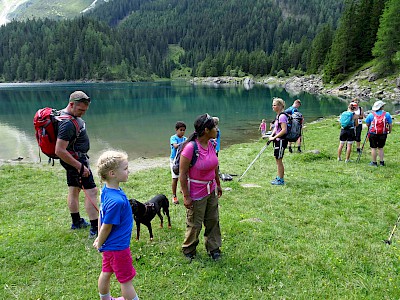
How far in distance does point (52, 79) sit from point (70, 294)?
193487mm

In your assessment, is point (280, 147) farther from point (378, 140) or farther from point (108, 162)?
point (108, 162)

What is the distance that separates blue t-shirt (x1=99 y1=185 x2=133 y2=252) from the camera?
12.1ft

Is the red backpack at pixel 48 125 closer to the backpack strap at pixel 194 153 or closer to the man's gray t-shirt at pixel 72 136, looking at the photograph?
the man's gray t-shirt at pixel 72 136

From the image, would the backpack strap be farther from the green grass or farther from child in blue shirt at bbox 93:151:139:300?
the green grass

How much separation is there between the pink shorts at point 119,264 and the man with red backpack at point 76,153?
7.87 ft

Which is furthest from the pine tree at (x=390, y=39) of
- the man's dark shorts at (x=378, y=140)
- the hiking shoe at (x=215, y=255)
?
the hiking shoe at (x=215, y=255)

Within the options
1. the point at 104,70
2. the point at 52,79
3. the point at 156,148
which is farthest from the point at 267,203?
the point at 52,79

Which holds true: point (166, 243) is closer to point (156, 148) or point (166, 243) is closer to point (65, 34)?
point (156, 148)

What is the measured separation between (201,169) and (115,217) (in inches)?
73.6

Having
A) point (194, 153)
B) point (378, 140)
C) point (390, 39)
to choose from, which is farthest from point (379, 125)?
point (390, 39)

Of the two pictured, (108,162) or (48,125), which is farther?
(48,125)

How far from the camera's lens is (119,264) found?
3.91 meters

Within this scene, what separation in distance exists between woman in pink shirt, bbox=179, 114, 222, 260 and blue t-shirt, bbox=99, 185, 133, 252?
141 cm

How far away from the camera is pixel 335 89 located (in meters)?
66.4
